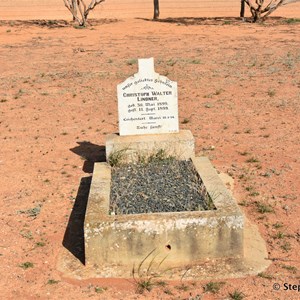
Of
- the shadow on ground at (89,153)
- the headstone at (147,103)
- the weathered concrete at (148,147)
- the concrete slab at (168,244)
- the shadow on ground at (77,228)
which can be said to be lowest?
the shadow on ground at (89,153)

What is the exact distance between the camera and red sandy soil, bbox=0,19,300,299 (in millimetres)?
5180

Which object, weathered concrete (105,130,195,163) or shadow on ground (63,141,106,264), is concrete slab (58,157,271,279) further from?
weathered concrete (105,130,195,163)

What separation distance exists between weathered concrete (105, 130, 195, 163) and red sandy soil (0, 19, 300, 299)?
0.79 m

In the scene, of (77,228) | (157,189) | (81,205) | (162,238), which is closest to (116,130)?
(81,205)

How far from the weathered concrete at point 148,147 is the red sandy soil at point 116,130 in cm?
79

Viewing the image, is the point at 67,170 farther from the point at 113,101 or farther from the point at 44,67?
the point at 44,67

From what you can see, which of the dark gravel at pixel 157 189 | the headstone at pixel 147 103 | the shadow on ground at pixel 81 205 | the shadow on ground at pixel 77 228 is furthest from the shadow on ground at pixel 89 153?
the dark gravel at pixel 157 189

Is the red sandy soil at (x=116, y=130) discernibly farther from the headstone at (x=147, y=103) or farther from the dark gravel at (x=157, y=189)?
the headstone at (x=147, y=103)

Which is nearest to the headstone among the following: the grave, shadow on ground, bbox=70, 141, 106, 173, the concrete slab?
shadow on ground, bbox=70, 141, 106, 173

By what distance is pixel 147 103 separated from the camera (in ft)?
24.7

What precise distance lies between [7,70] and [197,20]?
1643 centimetres

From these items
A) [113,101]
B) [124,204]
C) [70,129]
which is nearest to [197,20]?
[113,101]

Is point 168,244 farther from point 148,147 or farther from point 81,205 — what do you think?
point 148,147

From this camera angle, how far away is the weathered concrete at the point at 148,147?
731 cm
